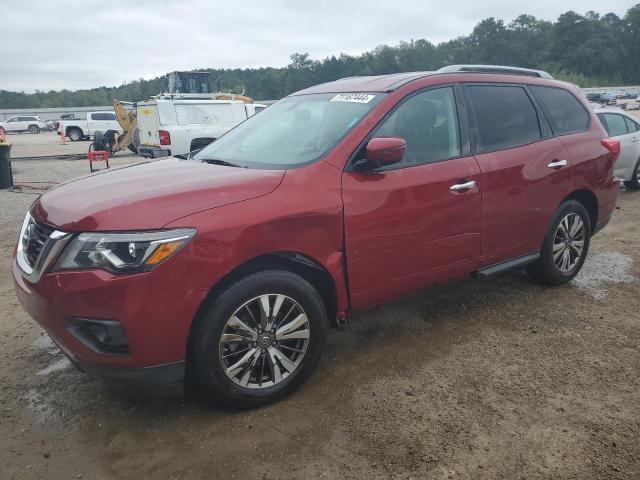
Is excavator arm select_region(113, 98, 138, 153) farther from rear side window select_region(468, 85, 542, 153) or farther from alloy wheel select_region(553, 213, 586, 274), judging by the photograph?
alloy wheel select_region(553, 213, 586, 274)

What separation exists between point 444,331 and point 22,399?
2.78 m

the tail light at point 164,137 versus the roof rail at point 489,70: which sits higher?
the roof rail at point 489,70

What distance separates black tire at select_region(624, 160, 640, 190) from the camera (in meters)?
9.13

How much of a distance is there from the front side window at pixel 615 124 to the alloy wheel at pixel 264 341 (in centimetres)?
798

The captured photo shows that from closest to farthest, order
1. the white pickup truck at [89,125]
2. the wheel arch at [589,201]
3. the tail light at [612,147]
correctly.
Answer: the wheel arch at [589,201] → the tail light at [612,147] → the white pickup truck at [89,125]

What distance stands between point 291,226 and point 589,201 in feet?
10.5

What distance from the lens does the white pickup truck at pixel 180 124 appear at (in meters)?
13.2

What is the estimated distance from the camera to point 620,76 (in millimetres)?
85938

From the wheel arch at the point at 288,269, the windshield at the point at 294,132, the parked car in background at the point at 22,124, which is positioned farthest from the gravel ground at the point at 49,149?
the wheel arch at the point at 288,269

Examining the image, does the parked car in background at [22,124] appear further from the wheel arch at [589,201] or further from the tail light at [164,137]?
the wheel arch at [589,201]

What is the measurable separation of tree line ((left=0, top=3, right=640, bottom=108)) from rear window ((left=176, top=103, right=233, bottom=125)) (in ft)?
213

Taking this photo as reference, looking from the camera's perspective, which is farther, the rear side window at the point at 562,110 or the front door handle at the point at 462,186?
the rear side window at the point at 562,110

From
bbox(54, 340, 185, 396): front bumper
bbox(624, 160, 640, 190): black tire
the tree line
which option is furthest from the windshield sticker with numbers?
the tree line

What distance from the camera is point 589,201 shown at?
4.64 m
